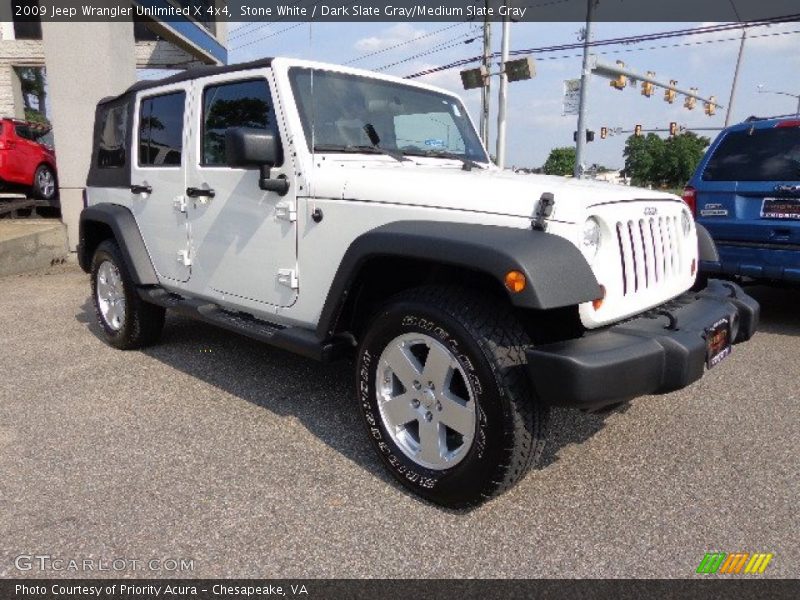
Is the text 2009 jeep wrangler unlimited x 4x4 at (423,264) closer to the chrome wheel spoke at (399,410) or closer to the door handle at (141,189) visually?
the chrome wheel spoke at (399,410)

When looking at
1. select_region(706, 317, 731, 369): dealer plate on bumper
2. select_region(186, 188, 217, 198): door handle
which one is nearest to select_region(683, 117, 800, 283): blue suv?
select_region(706, 317, 731, 369): dealer plate on bumper

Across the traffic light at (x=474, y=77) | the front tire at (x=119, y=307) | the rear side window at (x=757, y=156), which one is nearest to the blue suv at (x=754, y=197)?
the rear side window at (x=757, y=156)

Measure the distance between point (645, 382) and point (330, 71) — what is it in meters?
2.35

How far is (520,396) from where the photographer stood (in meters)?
2.35

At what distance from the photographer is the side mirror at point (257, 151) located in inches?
114

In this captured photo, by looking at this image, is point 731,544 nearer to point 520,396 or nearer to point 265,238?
point 520,396

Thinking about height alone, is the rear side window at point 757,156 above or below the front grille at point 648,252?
above

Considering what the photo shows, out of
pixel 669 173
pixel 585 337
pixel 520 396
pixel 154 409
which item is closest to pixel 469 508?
pixel 520 396

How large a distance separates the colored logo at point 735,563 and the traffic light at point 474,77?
49.9 ft

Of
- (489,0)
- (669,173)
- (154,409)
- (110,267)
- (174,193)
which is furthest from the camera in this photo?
(669,173)

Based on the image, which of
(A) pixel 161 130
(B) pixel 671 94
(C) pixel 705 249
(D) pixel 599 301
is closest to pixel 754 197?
(C) pixel 705 249

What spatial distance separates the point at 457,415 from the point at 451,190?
36.9 inches

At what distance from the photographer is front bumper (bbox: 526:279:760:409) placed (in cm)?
217

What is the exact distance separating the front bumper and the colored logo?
64 centimetres
